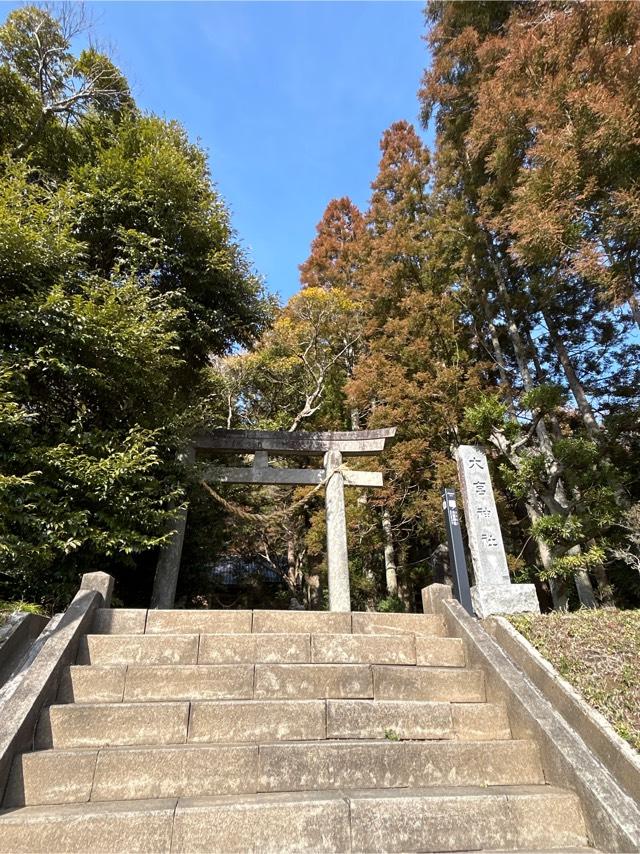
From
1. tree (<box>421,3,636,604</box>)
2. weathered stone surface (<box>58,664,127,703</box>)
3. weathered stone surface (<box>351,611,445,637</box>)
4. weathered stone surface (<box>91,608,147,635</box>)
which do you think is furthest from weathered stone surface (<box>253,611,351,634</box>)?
tree (<box>421,3,636,604</box>)

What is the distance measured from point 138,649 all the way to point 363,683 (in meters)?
1.74

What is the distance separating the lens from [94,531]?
203 inches

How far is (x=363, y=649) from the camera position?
364cm

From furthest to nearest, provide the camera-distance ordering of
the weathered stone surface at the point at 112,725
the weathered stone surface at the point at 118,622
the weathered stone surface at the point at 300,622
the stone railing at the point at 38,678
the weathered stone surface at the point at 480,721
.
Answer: the weathered stone surface at the point at 300,622 < the weathered stone surface at the point at 118,622 < the weathered stone surface at the point at 480,721 < the weathered stone surface at the point at 112,725 < the stone railing at the point at 38,678

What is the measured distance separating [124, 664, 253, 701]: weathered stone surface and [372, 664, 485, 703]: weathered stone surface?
97 cm

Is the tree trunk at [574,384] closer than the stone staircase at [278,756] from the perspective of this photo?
No

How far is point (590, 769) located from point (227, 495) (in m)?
9.01

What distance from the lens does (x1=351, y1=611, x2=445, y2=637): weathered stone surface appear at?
13.5 feet

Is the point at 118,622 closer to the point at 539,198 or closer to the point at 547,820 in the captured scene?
the point at 547,820

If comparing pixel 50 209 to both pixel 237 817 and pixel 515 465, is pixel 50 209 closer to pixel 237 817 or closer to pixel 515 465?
pixel 237 817

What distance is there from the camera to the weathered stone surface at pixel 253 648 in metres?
3.44

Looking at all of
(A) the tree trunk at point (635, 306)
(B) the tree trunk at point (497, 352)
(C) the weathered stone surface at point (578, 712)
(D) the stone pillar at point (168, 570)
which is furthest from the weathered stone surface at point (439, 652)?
(B) the tree trunk at point (497, 352)

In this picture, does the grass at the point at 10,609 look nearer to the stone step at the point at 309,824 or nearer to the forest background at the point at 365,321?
the forest background at the point at 365,321

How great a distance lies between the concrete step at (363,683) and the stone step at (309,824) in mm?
818
